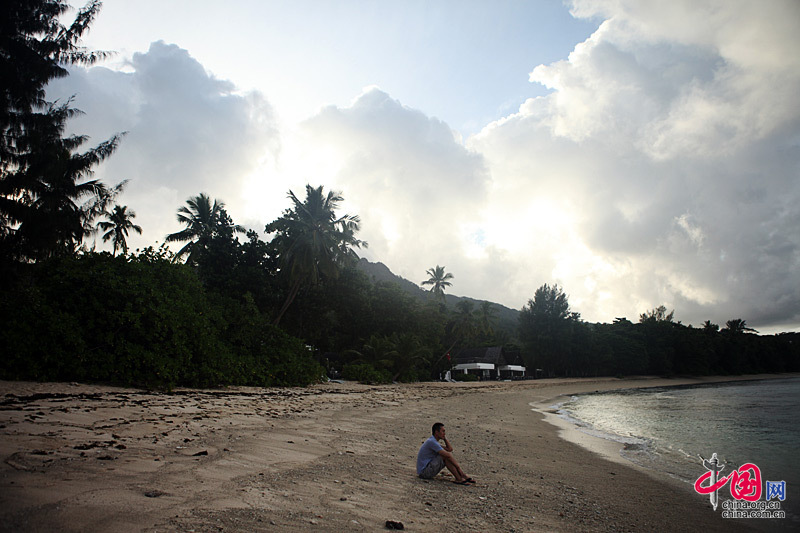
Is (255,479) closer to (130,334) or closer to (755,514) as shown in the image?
(755,514)

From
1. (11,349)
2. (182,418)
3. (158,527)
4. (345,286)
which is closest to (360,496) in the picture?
(158,527)

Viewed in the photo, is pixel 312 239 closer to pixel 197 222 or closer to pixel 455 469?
pixel 197 222

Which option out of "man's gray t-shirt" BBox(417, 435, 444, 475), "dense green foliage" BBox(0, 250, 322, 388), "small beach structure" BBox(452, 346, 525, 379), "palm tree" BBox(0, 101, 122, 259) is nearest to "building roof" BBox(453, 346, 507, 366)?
"small beach structure" BBox(452, 346, 525, 379)

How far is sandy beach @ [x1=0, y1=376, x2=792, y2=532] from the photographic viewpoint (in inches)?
128

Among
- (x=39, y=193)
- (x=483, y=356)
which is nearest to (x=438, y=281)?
(x=483, y=356)

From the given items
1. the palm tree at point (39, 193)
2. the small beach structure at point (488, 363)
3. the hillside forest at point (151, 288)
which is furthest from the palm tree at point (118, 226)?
the small beach structure at point (488, 363)

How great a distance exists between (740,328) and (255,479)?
144221mm

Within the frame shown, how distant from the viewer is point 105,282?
1209 centimetres

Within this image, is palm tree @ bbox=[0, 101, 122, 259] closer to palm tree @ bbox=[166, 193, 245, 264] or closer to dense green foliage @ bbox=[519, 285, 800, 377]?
palm tree @ bbox=[166, 193, 245, 264]

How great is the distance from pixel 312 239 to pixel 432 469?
2278 cm

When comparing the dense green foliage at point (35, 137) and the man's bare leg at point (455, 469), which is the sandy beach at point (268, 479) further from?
the dense green foliage at point (35, 137)

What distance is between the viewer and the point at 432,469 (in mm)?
5750

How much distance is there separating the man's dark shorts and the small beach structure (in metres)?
48.6

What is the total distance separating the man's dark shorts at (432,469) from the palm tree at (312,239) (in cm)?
2158
